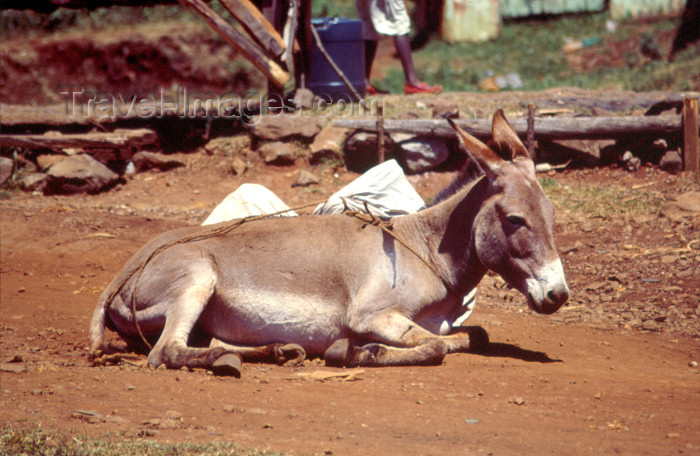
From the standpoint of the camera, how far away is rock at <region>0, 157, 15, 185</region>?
10422 mm

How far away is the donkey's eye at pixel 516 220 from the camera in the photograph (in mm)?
4735

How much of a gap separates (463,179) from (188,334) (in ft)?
7.12

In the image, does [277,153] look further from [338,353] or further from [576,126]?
→ [338,353]

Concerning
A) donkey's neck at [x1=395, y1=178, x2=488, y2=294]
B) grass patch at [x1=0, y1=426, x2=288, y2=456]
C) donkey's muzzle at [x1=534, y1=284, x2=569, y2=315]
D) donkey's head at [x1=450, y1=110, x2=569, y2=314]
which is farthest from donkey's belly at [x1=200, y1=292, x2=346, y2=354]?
grass patch at [x1=0, y1=426, x2=288, y2=456]

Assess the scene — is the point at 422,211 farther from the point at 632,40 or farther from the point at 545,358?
the point at 632,40

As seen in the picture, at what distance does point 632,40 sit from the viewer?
55.7 feet

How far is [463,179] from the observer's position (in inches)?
215

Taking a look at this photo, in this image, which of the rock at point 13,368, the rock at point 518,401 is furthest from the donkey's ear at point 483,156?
the rock at point 13,368

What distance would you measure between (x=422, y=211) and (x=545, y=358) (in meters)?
1.32

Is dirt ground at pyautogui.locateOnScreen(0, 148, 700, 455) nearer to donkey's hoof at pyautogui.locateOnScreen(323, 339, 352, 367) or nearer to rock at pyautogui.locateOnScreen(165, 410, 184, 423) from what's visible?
rock at pyautogui.locateOnScreen(165, 410, 184, 423)

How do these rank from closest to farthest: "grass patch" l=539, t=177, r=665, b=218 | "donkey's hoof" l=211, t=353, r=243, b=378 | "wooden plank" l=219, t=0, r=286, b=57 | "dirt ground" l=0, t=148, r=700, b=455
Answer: "dirt ground" l=0, t=148, r=700, b=455
"donkey's hoof" l=211, t=353, r=243, b=378
"grass patch" l=539, t=177, r=665, b=218
"wooden plank" l=219, t=0, r=286, b=57

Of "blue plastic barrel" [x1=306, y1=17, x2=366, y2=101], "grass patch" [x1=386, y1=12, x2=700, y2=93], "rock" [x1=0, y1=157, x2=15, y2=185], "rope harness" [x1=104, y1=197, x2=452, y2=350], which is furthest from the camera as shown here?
"grass patch" [x1=386, y1=12, x2=700, y2=93]

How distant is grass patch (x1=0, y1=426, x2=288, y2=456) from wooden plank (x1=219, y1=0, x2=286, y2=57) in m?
7.66

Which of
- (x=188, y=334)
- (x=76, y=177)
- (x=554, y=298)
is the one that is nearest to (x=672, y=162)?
(x=554, y=298)
